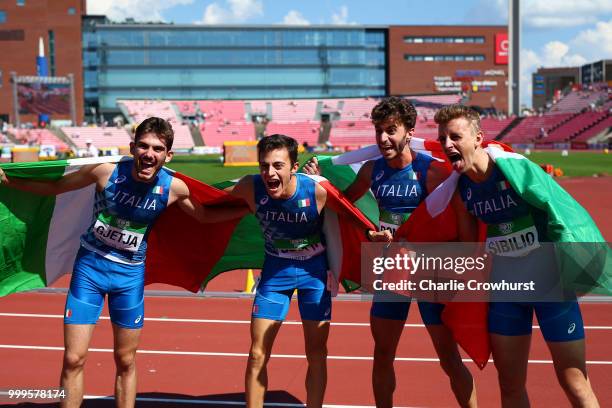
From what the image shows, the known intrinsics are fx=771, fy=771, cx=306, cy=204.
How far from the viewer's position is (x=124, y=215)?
5332 mm

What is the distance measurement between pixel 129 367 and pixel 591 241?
319cm

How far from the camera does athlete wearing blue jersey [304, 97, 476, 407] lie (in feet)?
17.4

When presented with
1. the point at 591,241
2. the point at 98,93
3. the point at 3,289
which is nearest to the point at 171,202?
the point at 3,289

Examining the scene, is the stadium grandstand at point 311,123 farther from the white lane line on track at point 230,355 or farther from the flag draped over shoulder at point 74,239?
the flag draped over shoulder at point 74,239

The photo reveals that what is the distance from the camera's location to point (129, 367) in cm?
543

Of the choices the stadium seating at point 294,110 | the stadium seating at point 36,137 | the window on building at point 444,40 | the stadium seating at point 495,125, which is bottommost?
the stadium seating at point 36,137

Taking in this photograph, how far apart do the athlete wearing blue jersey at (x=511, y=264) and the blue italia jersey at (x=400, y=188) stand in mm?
608

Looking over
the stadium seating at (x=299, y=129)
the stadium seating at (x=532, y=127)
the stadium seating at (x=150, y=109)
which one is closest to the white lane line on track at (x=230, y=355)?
the stadium seating at (x=532, y=127)

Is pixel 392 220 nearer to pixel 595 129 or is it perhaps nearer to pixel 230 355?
pixel 230 355

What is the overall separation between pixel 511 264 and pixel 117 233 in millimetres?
2647

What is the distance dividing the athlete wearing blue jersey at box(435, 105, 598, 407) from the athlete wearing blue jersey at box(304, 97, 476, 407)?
0.55m

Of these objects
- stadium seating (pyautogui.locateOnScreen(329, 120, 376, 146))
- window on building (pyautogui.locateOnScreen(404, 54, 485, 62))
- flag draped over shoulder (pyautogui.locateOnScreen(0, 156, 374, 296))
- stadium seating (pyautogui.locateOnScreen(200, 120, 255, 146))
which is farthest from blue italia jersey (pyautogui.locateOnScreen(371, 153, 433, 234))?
window on building (pyautogui.locateOnScreen(404, 54, 485, 62))

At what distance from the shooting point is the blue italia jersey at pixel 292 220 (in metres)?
5.29

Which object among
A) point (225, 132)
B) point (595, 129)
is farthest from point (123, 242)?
point (225, 132)
